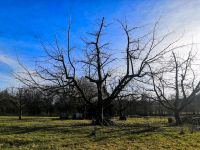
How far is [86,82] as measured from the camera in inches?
1200

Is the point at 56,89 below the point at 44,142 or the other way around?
the other way around

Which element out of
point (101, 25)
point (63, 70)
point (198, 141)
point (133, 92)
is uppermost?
point (101, 25)

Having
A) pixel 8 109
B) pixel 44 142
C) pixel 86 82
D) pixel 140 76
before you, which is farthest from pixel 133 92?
pixel 8 109

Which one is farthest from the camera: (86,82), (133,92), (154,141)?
(86,82)

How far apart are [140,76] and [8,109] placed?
7700cm

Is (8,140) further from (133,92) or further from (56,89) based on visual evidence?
(133,92)

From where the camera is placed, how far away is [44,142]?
14.1 m

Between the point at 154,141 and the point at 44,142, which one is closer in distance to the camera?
the point at 44,142

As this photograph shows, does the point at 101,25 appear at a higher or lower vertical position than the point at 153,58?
higher

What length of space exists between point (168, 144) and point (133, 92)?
12400mm

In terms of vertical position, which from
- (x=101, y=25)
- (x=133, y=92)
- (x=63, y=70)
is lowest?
(x=133, y=92)

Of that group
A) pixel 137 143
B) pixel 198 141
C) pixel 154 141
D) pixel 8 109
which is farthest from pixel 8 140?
pixel 8 109

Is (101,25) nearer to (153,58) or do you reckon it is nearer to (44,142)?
(153,58)

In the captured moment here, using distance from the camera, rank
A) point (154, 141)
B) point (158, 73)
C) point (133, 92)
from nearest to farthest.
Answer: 1. point (154, 141)
2. point (158, 73)
3. point (133, 92)
